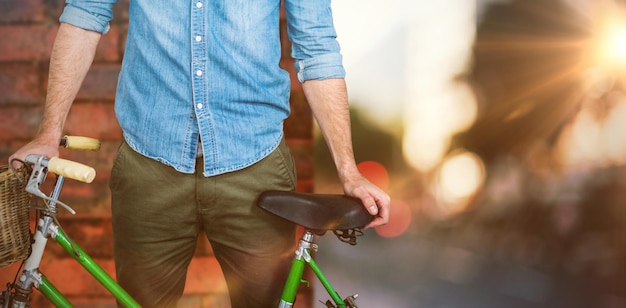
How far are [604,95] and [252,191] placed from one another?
4.66 ft

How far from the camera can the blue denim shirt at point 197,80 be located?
4.32 ft

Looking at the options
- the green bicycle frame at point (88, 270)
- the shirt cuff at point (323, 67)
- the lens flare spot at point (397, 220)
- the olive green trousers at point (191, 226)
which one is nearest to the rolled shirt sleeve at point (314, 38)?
the shirt cuff at point (323, 67)

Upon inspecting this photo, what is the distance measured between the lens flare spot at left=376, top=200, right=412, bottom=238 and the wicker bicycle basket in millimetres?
1299

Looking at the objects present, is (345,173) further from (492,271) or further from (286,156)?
(492,271)

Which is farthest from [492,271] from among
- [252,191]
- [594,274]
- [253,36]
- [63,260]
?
[63,260]

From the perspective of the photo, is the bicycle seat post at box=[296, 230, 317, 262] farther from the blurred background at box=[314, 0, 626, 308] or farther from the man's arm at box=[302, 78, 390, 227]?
the blurred background at box=[314, 0, 626, 308]

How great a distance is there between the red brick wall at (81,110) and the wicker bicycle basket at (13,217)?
81 centimetres

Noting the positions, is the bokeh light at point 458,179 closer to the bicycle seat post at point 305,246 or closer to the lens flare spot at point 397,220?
the lens flare spot at point 397,220

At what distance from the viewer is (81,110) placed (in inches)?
76.6

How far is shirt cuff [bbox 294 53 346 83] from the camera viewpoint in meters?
1.42

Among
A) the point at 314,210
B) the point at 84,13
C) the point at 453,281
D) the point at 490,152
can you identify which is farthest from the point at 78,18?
the point at 453,281

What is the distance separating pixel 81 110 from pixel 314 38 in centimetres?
95

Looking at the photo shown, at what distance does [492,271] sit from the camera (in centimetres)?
223

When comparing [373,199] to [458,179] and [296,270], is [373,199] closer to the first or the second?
[296,270]
